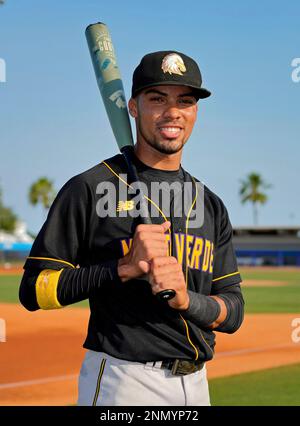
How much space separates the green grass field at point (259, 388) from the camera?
7426 millimetres

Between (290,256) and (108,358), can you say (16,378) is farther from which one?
(290,256)

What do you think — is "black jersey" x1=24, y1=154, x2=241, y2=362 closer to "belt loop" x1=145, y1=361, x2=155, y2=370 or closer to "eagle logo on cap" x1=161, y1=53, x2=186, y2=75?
"belt loop" x1=145, y1=361, x2=155, y2=370

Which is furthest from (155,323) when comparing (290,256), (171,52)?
(290,256)

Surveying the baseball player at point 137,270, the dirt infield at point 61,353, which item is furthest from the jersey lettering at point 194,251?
the dirt infield at point 61,353

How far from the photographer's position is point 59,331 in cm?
1422

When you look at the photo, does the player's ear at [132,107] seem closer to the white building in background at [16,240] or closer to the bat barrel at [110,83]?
the bat barrel at [110,83]

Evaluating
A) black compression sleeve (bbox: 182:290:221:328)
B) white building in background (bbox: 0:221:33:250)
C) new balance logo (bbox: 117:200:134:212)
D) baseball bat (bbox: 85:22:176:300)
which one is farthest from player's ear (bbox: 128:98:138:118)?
white building in background (bbox: 0:221:33:250)

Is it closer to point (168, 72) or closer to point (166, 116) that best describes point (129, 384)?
point (166, 116)

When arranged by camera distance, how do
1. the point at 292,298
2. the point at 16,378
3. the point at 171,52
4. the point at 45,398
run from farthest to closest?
the point at 292,298, the point at 16,378, the point at 45,398, the point at 171,52

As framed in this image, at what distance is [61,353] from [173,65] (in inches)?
355

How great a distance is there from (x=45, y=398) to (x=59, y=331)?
20.8 ft

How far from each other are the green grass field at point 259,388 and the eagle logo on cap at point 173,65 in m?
5.14

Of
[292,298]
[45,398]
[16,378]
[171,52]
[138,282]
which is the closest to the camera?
[138,282]

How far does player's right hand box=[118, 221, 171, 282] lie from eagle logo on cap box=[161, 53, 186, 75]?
2.28 feet
